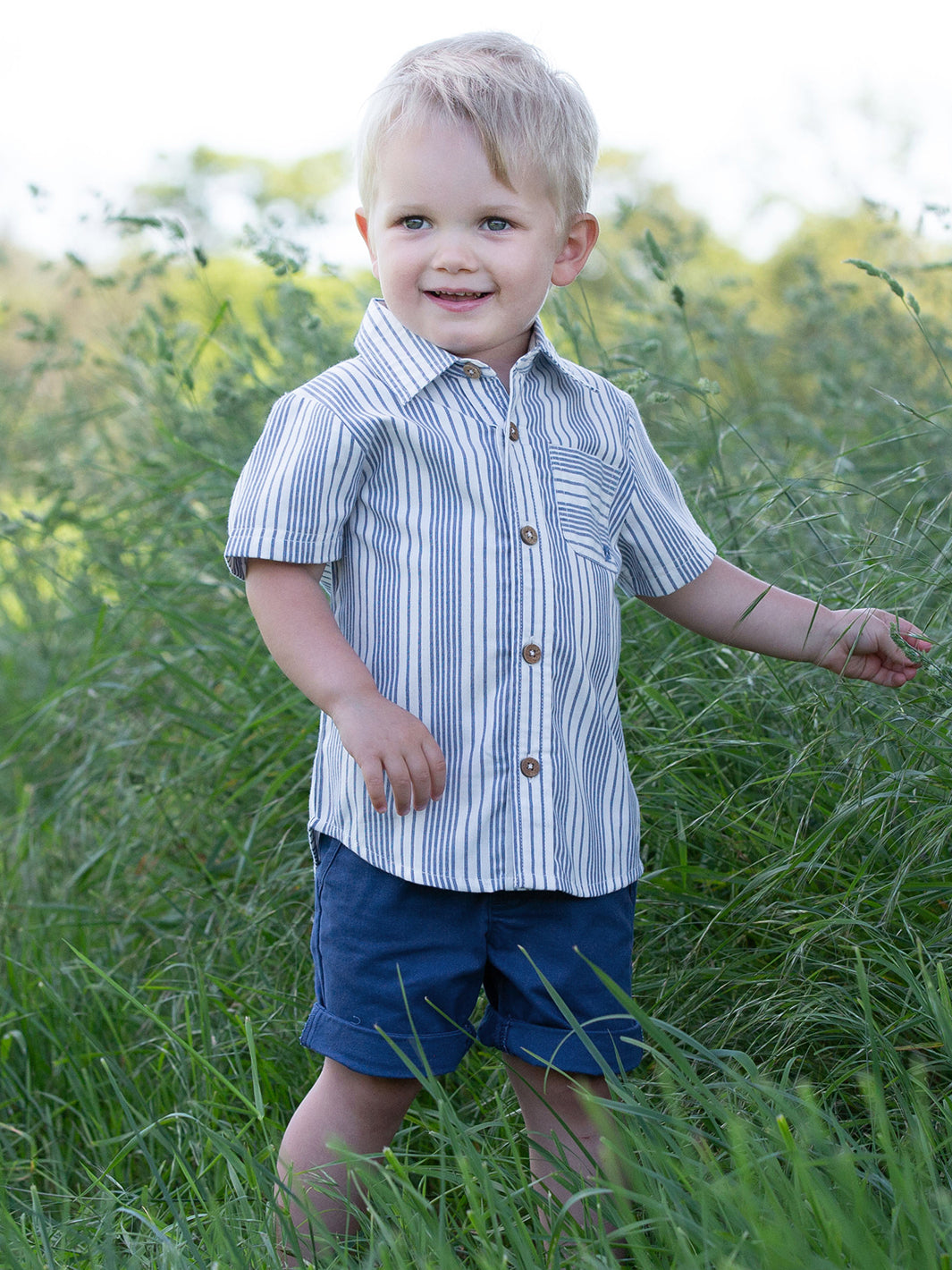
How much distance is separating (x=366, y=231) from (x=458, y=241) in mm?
257

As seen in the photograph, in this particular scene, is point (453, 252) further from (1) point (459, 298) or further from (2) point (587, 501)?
(2) point (587, 501)

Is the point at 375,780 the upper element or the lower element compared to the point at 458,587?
lower

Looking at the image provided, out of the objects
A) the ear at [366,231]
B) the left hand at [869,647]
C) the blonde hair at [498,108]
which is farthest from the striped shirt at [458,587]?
the left hand at [869,647]

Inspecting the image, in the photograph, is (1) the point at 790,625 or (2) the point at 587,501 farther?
(1) the point at 790,625

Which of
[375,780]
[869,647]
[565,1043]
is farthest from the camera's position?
[869,647]

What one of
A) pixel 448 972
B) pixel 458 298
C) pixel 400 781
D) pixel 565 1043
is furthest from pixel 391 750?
pixel 458 298

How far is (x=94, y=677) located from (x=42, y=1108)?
3.52 feet

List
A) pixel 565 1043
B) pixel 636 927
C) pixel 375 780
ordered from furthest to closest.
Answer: pixel 636 927 → pixel 565 1043 → pixel 375 780

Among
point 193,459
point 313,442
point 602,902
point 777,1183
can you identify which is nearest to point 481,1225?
point 777,1183

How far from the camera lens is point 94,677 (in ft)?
9.29

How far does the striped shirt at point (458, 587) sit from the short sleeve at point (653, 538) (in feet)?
0.46

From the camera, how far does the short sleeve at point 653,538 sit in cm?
168

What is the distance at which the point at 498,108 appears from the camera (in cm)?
147

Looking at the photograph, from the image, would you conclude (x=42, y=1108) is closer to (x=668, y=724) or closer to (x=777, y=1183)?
(x=668, y=724)
